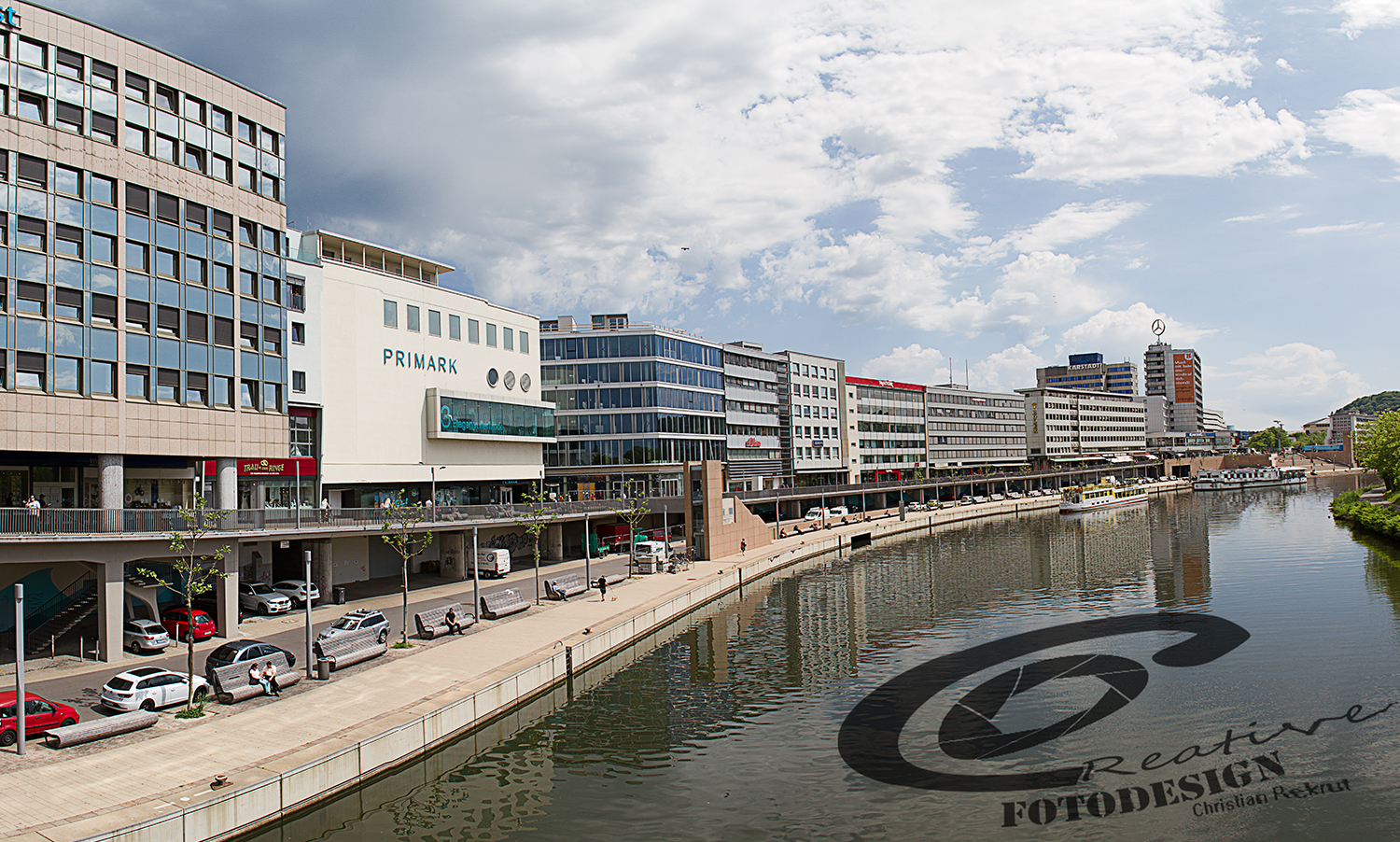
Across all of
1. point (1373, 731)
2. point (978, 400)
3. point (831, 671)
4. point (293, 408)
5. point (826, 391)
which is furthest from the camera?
point (978, 400)

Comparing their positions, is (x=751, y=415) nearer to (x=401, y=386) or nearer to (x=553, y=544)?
(x=553, y=544)

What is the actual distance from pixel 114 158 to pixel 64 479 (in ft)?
55.0

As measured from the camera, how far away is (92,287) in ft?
130

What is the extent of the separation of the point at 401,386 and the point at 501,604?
25498 mm

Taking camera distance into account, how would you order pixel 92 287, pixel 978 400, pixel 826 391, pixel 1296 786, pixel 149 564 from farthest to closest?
pixel 978 400 < pixel 826 391 < pixel 149 564 < pixel 92 287 < pixel 1296 786

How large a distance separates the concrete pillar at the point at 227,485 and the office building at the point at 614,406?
2011 inches

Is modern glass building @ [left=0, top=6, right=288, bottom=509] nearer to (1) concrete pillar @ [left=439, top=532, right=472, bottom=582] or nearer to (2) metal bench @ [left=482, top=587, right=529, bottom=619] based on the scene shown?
(2) metal bench @ [left=482, top=587, right=529, bottom=619]

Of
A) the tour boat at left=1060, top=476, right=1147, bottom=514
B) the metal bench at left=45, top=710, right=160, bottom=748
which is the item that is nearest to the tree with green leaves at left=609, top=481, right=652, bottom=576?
the metal bench at left=45, top=710, right=160, bottom=748

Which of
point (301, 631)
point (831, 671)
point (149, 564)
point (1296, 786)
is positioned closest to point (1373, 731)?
point (1296, 786)

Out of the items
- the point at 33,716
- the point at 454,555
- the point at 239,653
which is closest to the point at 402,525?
the point at 454,555

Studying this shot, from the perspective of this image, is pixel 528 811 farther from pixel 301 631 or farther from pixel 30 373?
pixel 30 373

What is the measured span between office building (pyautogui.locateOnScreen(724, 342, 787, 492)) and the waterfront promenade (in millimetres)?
71872

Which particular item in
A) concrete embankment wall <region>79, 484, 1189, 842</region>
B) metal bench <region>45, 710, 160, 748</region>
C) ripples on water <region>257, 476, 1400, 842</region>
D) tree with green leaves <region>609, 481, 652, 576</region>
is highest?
tree with green leaves <region>609, 481, 652, 576</region>

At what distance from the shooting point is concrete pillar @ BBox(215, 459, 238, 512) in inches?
1790
